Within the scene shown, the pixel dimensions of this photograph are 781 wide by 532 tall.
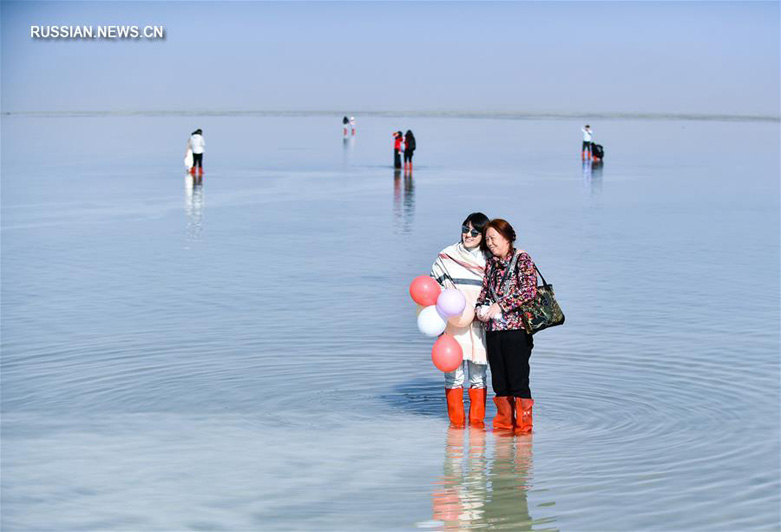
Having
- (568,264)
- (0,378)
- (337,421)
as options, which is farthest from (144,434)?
(568,264)

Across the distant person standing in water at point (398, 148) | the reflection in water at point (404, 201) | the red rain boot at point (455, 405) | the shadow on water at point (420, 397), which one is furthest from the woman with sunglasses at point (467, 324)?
the distant person standing in water at point (398, 148)

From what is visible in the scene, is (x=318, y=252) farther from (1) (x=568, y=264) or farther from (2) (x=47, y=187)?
(2) (x=47, y=187)

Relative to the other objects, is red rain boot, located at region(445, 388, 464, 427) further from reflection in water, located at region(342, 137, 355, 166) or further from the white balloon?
reflection in water, located at region(342, 137, 355, 166)

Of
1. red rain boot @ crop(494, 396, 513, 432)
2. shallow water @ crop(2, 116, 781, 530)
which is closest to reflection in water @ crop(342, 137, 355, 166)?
shallow water @ crop(2, 116, 781, 530)

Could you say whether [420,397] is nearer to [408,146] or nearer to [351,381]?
[351,381]

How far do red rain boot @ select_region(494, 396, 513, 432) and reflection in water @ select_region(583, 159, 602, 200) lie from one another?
2131 cm

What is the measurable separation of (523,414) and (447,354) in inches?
25.4

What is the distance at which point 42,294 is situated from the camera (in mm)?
14055

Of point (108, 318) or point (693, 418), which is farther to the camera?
point (108, 318)

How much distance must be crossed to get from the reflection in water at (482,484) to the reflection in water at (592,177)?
21.7 m

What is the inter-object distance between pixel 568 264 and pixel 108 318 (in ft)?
21.4

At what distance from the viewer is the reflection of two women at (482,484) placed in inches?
265

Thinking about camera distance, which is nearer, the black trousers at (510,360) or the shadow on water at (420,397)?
the black trousers at (510,360)

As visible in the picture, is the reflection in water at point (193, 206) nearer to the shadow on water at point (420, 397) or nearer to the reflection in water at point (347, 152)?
the shadow on water at point (420, 397)
